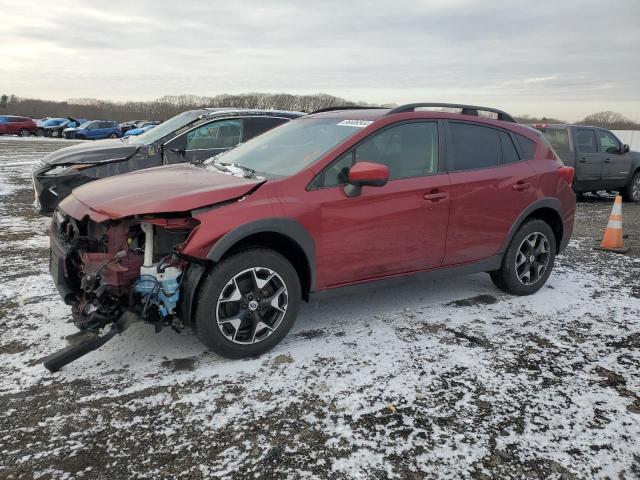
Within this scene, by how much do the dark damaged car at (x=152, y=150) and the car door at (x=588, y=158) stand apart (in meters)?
7.15

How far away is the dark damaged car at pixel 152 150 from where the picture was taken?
21.9 feet

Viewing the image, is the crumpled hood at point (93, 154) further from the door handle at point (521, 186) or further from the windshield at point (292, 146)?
the door handle at point (521, 186)

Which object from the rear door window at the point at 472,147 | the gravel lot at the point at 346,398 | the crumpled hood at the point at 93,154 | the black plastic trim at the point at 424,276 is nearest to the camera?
the gravel lot at the point at 346,398

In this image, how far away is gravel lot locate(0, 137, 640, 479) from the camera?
2.46 meters

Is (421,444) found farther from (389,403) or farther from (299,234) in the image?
(299,234)

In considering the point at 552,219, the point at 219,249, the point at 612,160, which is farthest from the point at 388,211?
the point at 612,160

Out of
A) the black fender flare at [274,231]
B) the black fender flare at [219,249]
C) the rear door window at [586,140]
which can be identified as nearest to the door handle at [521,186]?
the black fender flare at [274,231]

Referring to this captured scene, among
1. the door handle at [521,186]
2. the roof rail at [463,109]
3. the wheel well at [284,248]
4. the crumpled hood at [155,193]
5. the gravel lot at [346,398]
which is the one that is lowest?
the gravel lot at [346,398]

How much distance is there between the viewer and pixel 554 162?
5094 millimetres

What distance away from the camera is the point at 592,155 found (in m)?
11.6

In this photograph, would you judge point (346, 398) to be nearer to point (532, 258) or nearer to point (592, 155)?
point (532, 258)

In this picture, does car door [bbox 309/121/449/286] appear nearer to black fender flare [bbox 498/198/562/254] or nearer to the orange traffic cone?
black fender flare [bbox 498/198/562/254]

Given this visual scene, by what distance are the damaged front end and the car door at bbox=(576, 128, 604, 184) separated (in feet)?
34.7

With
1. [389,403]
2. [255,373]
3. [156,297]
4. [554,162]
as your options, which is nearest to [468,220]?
[554,162]
